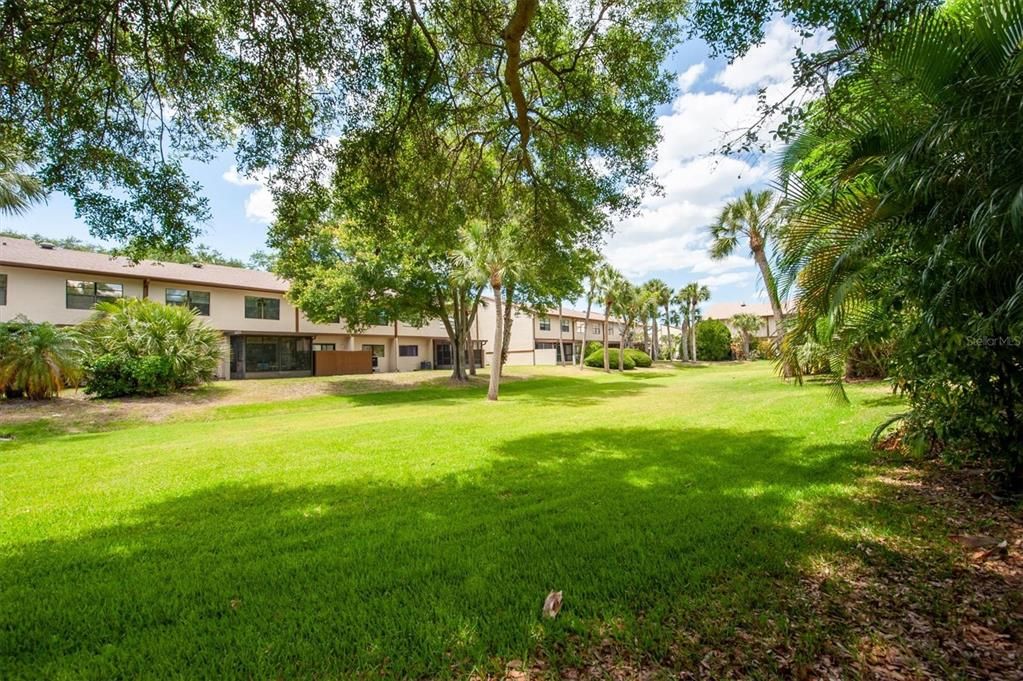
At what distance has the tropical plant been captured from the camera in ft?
9.24

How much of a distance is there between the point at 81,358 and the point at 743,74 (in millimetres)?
21874

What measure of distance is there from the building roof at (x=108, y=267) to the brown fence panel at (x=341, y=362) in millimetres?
5363

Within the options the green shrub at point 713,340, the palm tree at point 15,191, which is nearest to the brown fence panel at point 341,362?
the palm tree at point 15,191

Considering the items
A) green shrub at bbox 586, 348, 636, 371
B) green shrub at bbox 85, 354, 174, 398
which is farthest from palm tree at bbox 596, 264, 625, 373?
green shrub at bbox 85, 354, 174, 398

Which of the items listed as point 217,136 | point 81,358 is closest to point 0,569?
point 217,136

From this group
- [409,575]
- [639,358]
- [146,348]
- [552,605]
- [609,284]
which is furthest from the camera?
[639,358]

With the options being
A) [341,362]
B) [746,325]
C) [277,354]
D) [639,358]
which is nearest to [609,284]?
[639,358]

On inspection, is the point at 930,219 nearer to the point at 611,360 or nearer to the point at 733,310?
the point at 611,360

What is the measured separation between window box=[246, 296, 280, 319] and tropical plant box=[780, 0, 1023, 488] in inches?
1210

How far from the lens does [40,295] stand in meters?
22.2

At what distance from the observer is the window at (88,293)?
23203 millimetres

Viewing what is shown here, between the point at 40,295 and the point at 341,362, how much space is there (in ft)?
51.3

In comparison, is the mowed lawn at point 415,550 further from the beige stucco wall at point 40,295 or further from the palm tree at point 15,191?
the beige stucco wall at point 40,295

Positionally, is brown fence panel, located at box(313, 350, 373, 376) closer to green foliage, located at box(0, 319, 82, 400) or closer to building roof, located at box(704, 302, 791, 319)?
green foliage, located at box(0, 319, 82, 400)
